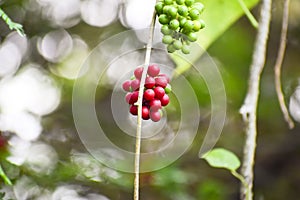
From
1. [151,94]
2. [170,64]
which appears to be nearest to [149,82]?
[151,94]

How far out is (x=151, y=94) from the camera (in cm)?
99

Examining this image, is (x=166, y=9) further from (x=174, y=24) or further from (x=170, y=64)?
(x=170, y=64)

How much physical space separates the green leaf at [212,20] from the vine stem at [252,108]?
0.07m

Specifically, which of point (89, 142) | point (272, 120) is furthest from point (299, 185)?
point (89, 142)

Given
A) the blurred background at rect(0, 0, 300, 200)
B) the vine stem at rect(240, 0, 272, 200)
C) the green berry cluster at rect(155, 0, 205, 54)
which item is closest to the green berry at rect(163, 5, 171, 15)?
the green berry cluster at rect(155, 0, 205, 54)

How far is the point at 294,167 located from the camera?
8.13ft

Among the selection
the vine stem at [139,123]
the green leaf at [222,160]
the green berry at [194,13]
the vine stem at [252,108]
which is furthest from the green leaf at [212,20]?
the vine stem at [139,123]

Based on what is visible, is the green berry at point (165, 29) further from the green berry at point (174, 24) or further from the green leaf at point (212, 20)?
the green leaf at point (212, 20)

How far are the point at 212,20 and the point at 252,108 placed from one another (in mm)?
232

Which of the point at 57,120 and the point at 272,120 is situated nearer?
the point at 57,120

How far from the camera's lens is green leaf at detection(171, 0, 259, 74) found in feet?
4.63

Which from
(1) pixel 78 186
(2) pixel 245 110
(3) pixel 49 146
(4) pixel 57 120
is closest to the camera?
(2) pixel 245 110

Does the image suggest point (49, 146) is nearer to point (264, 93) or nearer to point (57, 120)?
point (57, 120)

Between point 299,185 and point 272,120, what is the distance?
270 mm
